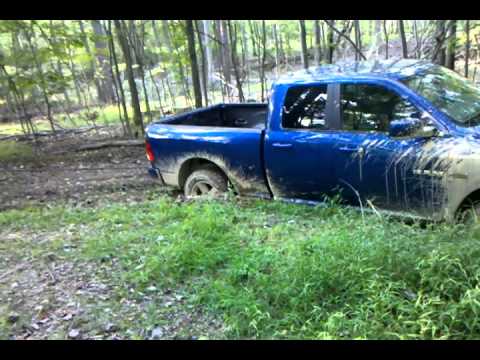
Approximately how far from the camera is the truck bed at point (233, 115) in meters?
7.25

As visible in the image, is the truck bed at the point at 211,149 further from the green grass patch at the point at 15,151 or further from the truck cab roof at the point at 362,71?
the green grass patch at the point at 15,151

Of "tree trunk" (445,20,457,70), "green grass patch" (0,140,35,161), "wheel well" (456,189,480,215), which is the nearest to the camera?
"wheel well" (456,189,480,215)

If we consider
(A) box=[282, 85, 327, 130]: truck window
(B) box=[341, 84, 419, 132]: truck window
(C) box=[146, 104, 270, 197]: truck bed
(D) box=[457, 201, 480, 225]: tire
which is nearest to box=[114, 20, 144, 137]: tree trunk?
(C) box=[146, 104, 270, 197]: truck bed

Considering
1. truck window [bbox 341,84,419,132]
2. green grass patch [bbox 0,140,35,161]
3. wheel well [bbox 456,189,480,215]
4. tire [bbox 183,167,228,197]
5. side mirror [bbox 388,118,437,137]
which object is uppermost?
truck window [bbox 341,84,419,132]

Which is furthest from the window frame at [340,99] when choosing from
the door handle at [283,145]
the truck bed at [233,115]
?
the truck bed at [233,115]

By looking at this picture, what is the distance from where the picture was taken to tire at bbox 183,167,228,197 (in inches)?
240

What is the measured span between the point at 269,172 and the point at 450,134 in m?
2.15

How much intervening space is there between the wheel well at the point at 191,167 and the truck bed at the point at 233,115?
104 centimetres

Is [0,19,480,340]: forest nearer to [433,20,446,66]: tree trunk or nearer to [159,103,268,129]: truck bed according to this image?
[159,103,268,129]: truck bed

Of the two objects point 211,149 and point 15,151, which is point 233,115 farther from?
point 15,151

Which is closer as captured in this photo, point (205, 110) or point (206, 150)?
point (206, 150)
